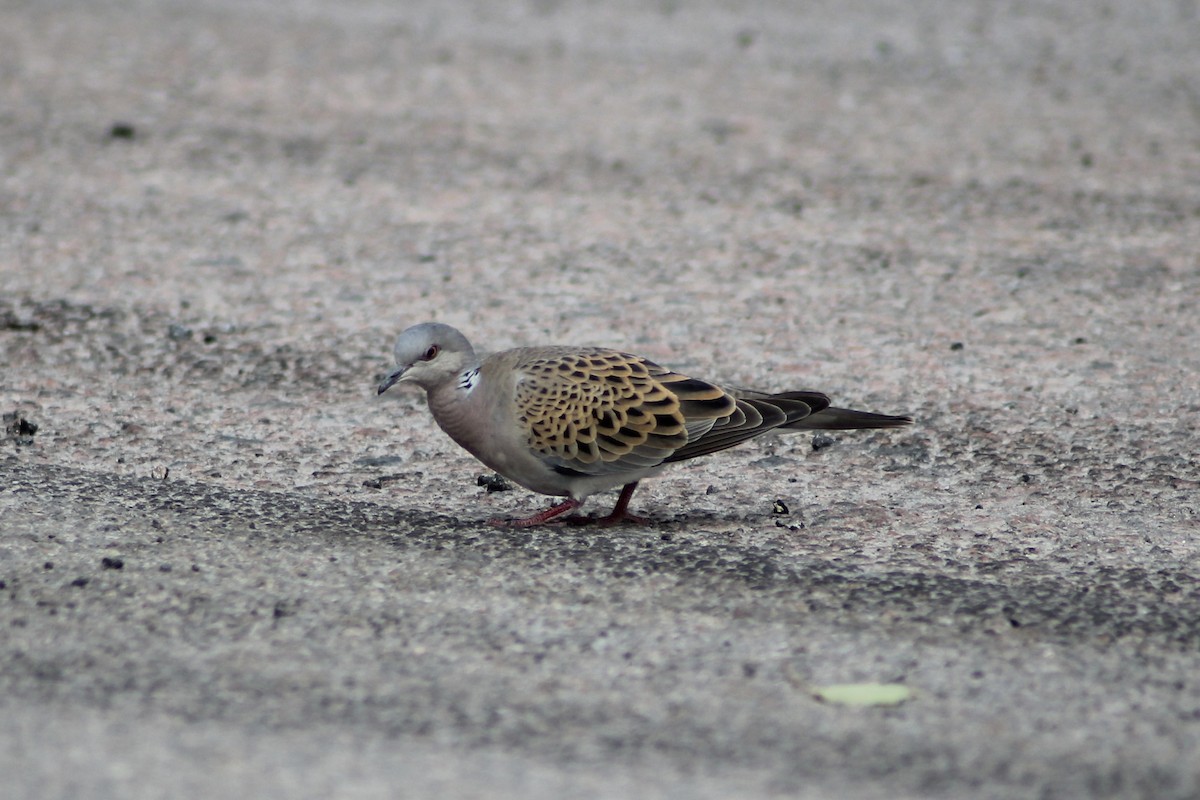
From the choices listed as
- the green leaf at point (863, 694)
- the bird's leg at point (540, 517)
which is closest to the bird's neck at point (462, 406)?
the bird's leg at point (540, 517)

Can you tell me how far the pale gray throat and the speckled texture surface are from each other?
0.43 metres

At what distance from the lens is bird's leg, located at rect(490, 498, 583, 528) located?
15.3ft

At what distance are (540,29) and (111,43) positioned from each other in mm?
3268

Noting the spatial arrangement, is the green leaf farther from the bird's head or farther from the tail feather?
the bird's head

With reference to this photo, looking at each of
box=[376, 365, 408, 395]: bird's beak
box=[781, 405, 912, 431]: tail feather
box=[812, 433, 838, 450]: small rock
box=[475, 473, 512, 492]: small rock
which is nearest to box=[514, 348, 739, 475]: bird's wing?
box=[781, 405, 912, 431]: tail feather

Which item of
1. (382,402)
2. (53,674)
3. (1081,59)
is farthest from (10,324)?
(1081,59)

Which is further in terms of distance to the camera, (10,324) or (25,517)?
(10,324)

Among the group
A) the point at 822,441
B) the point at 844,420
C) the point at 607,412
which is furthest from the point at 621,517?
the point at 822,441

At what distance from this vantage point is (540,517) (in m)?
4.70

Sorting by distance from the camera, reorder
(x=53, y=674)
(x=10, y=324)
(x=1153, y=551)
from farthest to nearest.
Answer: (x=10, y=324)
(x=1153, y=551)
(x=53, y=674)

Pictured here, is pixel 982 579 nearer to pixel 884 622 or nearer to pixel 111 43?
pixel 884 622

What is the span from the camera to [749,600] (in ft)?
13.3

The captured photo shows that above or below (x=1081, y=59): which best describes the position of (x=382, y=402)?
below

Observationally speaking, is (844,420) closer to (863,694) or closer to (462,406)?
(462,406)
